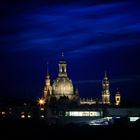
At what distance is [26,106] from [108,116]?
22338 millimetres

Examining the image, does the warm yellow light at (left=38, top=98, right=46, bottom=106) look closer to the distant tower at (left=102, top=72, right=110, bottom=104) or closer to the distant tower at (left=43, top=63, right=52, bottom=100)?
the distant tower at (left=43, top=63, right=52, bottom=100)

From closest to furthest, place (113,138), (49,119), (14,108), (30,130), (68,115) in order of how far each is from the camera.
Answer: (113,138) < (30,130) < (49,119) < (68,115) < (14,108)

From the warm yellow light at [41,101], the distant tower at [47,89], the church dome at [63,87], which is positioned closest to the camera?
the warm yellow light at [41,101]

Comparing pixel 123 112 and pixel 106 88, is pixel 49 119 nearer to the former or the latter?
pixel 123 112

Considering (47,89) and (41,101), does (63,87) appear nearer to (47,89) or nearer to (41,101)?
(47,89)

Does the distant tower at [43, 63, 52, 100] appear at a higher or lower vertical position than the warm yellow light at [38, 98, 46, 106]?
higher

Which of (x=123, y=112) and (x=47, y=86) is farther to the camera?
(x=47, y=86)

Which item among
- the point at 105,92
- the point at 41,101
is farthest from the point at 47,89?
the point at 105,92

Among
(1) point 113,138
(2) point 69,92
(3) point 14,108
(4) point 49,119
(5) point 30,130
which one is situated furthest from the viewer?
(2) point 69,92

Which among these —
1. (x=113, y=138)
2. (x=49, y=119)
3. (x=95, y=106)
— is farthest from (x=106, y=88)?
(x=113, y=138)

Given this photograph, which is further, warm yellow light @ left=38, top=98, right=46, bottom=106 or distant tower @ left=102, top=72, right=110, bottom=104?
distant tower @ left=102, top=72, right=110, bottom=104

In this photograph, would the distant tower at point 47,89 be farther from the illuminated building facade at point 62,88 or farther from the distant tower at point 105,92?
the distant tower at point 105,92

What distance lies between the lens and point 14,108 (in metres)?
168

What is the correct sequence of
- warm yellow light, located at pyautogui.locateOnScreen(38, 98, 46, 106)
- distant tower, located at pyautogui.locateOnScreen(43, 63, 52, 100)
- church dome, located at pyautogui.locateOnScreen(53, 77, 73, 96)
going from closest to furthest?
warm yellow light, located at pyautogui.locateOnScreen(38, 98, 46, 106)
church dome, located at pyautogui.locateOnScreen(53, 77, 73, 96)
distant tower, located at pyautogui.locateOnScreen(43, 63, 52, 100)
